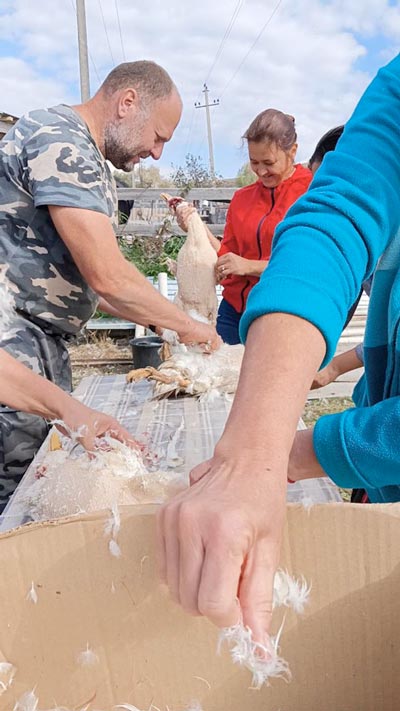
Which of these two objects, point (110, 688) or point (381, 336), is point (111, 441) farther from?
point (381, 336)

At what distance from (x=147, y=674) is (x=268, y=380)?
0.50m

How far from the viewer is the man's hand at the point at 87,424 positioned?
1372mm

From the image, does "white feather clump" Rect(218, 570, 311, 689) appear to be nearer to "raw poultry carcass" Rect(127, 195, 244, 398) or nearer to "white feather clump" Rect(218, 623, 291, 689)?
"white feather clump" Rect(218, 623, 291, 689)

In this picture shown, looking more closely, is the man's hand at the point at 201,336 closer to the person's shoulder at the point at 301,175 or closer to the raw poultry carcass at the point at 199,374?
the raw poultry carcass at the point at 199,374

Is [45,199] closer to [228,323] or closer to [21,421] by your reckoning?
[21,421]

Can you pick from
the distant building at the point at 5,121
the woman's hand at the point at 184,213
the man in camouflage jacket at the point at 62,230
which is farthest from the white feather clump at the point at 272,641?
the distant building at the point at 5,121

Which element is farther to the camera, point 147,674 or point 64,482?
point 64,482

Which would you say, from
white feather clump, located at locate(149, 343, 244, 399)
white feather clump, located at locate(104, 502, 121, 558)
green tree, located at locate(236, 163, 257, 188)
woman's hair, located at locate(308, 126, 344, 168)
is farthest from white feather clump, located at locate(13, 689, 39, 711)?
green tree, located at locate(236, 163, 257, 188)

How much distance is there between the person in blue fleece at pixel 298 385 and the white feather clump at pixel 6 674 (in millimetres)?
382

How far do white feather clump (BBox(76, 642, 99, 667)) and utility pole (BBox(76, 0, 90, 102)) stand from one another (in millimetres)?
10106

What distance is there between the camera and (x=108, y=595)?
751mm

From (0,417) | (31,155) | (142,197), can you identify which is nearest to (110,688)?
(0,417)

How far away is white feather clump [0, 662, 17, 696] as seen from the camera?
2.53ft

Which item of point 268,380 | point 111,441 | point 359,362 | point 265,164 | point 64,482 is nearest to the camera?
point 268,380
